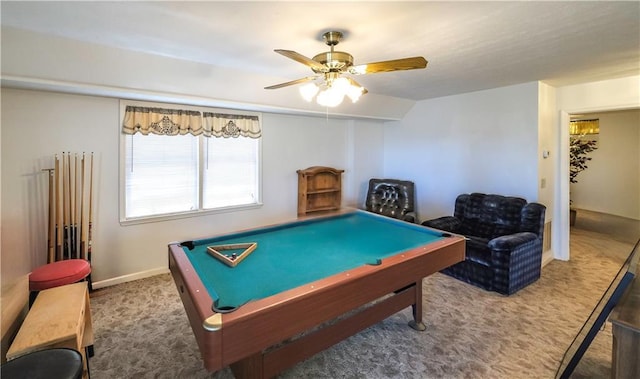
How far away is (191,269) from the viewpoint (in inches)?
69.7

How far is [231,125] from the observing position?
4012mm

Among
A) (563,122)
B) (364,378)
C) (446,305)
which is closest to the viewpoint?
(364,378)

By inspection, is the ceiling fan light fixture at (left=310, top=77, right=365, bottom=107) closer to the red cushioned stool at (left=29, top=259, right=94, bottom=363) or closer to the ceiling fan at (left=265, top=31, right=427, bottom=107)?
the ceiling fan at (left=265, top=31, right=427, bottom=107)

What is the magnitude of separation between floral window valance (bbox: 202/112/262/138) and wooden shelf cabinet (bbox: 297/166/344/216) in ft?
3.32

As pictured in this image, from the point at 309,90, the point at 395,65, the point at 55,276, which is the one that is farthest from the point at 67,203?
the point at 395,65

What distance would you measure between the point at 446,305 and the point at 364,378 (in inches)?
54.3

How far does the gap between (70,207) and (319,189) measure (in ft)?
10.7

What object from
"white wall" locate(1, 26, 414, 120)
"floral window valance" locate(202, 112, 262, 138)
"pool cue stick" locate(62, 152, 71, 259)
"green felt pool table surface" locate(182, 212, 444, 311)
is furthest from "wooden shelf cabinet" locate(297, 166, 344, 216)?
"pool cue stick" locate(62, 152, 71, 259)

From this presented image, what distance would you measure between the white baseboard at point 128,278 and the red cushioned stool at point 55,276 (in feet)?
2.87

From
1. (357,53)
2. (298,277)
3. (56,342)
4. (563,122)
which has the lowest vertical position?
(56,342)

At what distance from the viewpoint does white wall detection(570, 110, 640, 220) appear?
247 inches

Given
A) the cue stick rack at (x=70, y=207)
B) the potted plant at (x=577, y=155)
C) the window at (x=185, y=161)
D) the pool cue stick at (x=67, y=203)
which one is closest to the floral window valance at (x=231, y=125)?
the window at (x=185, y=161)

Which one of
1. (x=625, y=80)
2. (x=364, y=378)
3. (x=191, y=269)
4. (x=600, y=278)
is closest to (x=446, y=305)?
(x=364, y=378)

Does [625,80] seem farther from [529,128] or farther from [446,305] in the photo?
[446,305]
